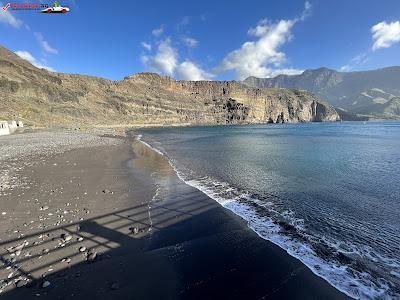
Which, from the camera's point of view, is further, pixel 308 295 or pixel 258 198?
pixel 258 198

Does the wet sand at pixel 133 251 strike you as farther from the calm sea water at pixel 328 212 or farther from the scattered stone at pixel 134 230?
the calm sea water at pixel 328 212

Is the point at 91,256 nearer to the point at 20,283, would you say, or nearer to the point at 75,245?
the point at 75,245

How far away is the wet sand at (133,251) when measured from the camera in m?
7.20

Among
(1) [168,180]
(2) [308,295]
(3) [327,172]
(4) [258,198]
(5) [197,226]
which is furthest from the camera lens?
(3) [327,172]

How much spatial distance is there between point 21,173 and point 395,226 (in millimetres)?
23712

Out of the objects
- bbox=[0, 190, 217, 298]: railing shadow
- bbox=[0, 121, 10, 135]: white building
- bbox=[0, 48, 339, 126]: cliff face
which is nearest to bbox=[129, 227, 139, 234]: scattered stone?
bbox=[0, 190, 217, 298]: railing shadow

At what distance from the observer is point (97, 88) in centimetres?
16638

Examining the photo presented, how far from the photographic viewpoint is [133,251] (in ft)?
30.0

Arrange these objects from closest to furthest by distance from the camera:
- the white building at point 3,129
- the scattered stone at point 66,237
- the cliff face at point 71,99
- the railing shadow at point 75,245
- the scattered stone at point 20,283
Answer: the scattered stone at point 20,283 < the railing shadow at point 75,245 < the scattered stone at point 66,237 < the white building at point 3,129 < the cliff face at point 71,99

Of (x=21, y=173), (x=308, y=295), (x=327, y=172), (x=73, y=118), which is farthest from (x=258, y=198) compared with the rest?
(x=73, y=118)

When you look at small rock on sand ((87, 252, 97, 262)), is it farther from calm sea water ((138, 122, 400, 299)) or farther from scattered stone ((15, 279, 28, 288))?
calm sea water ((138, 122, 400, 299))

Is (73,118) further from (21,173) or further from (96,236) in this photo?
(96,236)

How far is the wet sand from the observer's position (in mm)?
7199

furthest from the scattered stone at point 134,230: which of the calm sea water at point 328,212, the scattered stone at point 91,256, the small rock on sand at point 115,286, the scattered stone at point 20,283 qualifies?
the calm sea water at point 328,212
